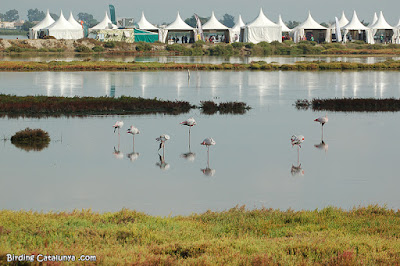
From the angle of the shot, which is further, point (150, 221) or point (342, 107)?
point (342, 107)

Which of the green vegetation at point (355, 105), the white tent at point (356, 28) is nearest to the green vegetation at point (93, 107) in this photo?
the green vegetation at point (355, 105)

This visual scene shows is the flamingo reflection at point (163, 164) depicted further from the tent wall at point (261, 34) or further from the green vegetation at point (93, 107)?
the tent wall at point (261, 34)

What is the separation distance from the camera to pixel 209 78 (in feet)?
149

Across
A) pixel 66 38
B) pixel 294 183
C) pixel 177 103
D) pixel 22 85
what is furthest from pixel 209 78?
pixel 66 38

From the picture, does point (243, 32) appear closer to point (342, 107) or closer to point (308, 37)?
point (308, 37)

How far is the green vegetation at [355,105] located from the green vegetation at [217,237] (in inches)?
714

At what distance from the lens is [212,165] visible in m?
16.0

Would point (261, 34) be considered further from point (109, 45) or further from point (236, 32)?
point (109, 45)

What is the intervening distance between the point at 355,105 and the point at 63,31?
67.4 metres

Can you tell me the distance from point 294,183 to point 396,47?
78.9 metres

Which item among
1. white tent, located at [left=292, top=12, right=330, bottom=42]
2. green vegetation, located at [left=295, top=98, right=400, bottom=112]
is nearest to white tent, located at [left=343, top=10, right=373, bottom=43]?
white tent, located at [left=292, top=12, right=330, bottom=42]

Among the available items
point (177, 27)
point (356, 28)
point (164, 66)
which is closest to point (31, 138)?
point (164, 66)

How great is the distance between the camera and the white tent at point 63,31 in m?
89.6

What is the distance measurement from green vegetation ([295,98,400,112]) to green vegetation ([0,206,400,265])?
18.1 metres
